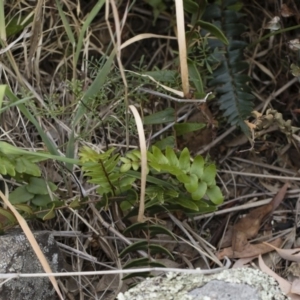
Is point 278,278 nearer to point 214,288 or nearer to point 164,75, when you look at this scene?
point 214,288

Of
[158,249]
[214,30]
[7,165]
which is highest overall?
[214,30]

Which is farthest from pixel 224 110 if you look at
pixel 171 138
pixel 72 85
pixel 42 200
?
pixel 42 200

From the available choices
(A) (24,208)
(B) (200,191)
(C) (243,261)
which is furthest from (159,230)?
(A) (24,208)

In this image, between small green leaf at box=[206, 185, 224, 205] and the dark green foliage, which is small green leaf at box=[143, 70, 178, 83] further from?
small green leaf at box=[206, 185, 224, 205]

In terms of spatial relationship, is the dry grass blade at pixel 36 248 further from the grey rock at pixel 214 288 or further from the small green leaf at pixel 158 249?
the small green leaf at pixel 158 249

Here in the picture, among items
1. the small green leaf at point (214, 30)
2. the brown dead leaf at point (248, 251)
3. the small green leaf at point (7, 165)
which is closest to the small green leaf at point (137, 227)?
the brown dead leaf at point (248, 251)

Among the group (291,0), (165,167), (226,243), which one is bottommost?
(226,243)

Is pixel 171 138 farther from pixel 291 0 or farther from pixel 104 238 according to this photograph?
pixel 291 0
